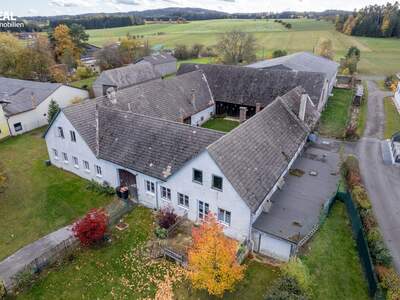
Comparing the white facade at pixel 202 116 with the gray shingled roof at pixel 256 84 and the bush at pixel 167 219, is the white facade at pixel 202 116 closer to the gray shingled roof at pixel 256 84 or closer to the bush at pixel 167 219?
the gray shingled roof at pixel 256 84

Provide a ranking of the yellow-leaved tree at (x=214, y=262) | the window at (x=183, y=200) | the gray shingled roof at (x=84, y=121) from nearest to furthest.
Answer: the yellow-leaved tree at (x=214, y=262) < the window at (x=183, y=200) < the gray shingled roof at (x=84, y=121)

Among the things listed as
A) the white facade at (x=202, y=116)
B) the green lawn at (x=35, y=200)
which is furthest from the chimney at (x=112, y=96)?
the white facade at (x=202, y=116)

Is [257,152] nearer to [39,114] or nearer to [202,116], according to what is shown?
[202,116]

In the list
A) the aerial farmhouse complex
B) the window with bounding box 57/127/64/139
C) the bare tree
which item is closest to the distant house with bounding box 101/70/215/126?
the aerial farmhouse complex

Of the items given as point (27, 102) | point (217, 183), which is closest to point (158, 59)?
point (27, 102)

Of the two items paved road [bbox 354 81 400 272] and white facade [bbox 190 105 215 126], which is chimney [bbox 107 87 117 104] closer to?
white facade [bbox 190 105 215 126]
